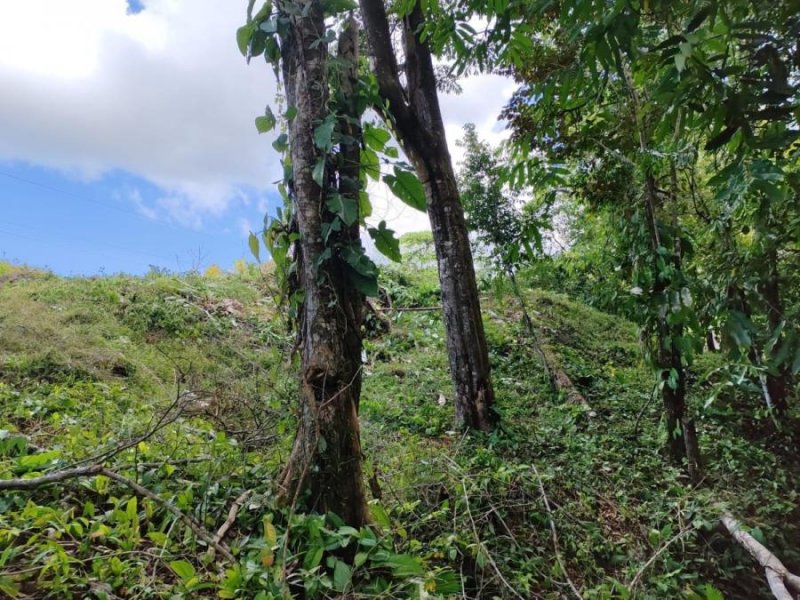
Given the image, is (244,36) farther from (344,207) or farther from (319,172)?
(344,207)

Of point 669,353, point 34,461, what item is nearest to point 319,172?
point 34,461

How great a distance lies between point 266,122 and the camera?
91.1 inches

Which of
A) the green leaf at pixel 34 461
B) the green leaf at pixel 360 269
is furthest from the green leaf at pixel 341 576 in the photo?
the green leaf at pixel 34 461

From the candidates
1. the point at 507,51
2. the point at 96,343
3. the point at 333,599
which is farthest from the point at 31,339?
the point at 507,51

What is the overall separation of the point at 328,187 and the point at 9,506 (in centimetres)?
165

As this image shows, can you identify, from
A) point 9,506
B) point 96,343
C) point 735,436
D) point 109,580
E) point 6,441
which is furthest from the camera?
point 96,343

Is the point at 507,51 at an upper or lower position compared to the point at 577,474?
upper

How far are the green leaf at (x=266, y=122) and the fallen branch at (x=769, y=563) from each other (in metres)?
3.13

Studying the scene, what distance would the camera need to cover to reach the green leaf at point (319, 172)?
74.9 inches

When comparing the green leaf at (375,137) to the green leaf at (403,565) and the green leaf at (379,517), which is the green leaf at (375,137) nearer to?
the green leaf at (379,517)

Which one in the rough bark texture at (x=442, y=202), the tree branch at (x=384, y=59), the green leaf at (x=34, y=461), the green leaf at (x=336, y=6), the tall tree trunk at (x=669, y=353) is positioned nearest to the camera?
the green leaf at (x=34, y=461)

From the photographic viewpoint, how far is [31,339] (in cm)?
418

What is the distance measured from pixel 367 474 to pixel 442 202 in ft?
8.77

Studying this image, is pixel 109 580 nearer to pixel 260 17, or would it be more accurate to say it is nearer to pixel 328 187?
pixel 328 187
